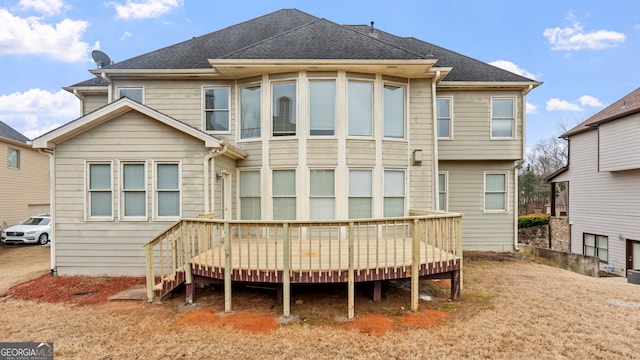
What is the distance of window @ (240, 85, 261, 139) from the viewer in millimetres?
8195

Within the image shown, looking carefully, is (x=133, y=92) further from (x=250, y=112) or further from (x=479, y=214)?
(x=479, y=214)

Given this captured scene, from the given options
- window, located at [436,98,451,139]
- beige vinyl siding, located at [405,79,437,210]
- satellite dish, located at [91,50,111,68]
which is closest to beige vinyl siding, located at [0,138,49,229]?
satellite dish, located at [91,50,111,68]

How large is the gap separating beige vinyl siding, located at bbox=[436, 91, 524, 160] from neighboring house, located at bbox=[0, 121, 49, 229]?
19.8 m

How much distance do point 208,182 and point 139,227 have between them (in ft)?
6.71

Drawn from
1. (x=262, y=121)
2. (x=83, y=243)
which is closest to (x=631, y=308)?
(x=262, y=121)

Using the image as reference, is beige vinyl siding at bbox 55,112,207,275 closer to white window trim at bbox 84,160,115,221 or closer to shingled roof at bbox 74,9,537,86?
white window trim at bbox 84,160,115,221

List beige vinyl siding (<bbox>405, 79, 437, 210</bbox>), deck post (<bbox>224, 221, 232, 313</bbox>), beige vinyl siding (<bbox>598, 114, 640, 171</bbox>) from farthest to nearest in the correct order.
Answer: beige vinyl siding (<bbox>598, 114, 640, 171</bbox>), beige vinyl siding (<bbox>405, 79, 437, 210</bbox>), deck post (<bbox>224, 221, 232, 313</bbox>)

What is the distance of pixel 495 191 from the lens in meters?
10.5

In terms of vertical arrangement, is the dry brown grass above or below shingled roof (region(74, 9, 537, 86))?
below

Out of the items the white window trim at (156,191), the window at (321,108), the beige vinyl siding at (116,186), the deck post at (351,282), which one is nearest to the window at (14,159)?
the beige vinyl siding at (116,186)

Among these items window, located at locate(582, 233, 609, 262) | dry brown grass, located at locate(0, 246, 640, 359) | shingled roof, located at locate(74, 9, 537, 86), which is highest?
shingled roof, located at locate(74, 9, 537, 86)

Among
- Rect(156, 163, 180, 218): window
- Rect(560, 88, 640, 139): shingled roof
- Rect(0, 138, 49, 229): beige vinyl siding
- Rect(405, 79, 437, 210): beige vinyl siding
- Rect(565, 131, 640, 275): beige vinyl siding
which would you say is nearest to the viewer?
Rect(156, 163, 180, 218): window

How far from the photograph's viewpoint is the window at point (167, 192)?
23.0ft

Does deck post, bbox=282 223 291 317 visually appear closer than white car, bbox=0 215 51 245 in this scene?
Yes
